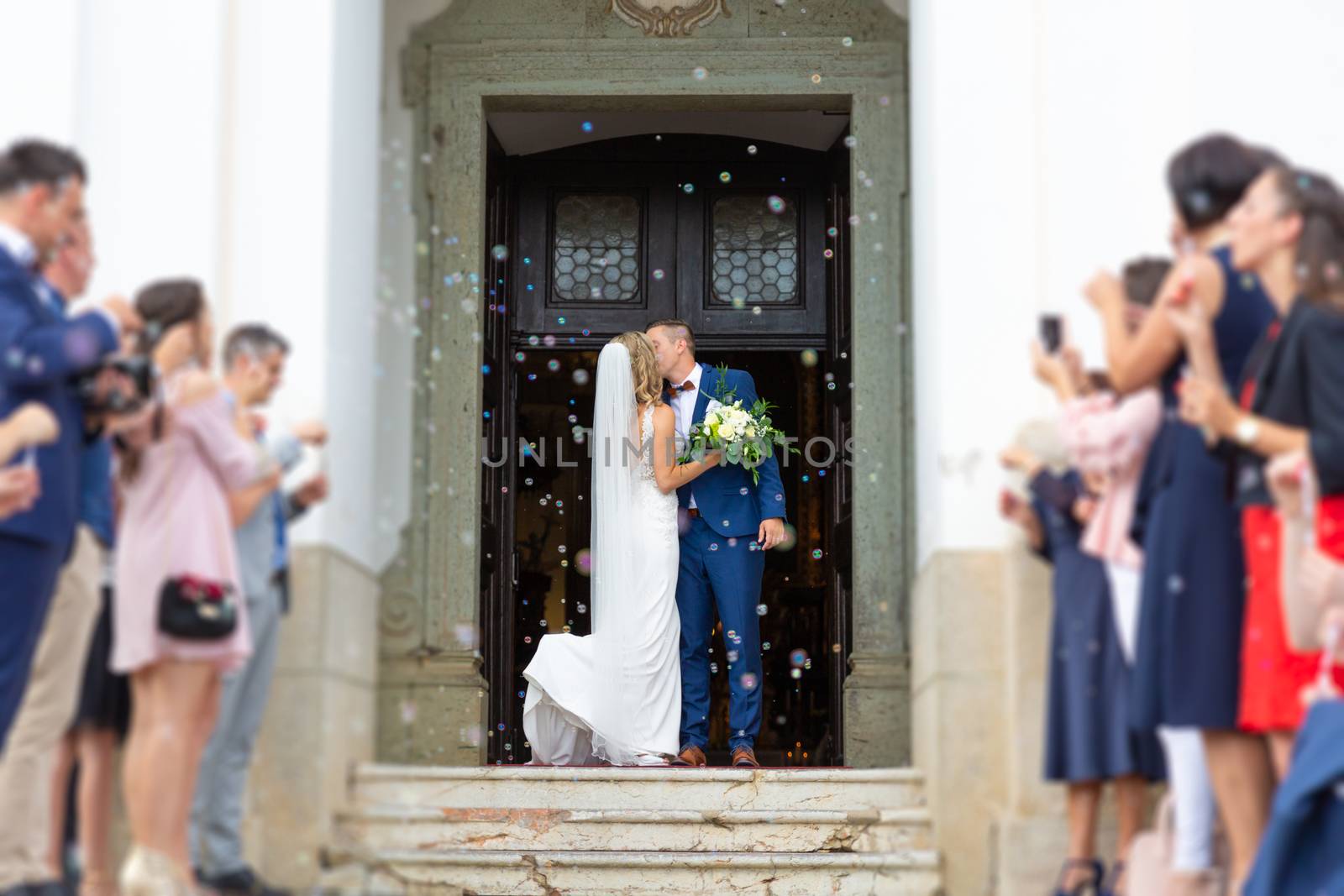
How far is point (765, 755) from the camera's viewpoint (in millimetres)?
11711

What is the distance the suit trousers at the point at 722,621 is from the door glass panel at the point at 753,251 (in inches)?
68.1

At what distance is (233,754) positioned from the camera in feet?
19.1

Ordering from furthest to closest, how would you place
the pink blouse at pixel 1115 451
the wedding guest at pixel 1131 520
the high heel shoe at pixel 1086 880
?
the high heel shoe at pixel 1086 880
the pink blouse at pixel 1115 451
the wedding guest at pixel 1131 520

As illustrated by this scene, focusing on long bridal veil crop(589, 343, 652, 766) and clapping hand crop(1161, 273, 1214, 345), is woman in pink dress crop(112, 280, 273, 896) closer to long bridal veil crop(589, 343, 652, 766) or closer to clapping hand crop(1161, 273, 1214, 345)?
clapping hand crop(1161, 273, 1214, 345)

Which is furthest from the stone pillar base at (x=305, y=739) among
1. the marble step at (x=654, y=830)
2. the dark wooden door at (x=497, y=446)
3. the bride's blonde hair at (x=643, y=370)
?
the bride's blonde hair at (x=643, y=370)

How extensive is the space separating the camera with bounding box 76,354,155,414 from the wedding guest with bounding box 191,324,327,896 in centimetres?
56

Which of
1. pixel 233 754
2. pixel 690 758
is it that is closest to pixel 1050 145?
pixel 690 758

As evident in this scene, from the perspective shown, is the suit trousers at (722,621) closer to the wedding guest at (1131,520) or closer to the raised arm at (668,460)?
the raised arm at (668,460)

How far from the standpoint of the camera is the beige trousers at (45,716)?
5.11m

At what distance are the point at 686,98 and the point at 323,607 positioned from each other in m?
3.48

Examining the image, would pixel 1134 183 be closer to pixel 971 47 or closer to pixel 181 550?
pixel 971 47

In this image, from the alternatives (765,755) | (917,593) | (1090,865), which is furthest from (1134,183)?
(765,755)

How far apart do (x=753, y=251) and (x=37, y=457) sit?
5542 millimetres

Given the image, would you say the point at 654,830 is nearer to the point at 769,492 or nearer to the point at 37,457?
the point at 769,492
